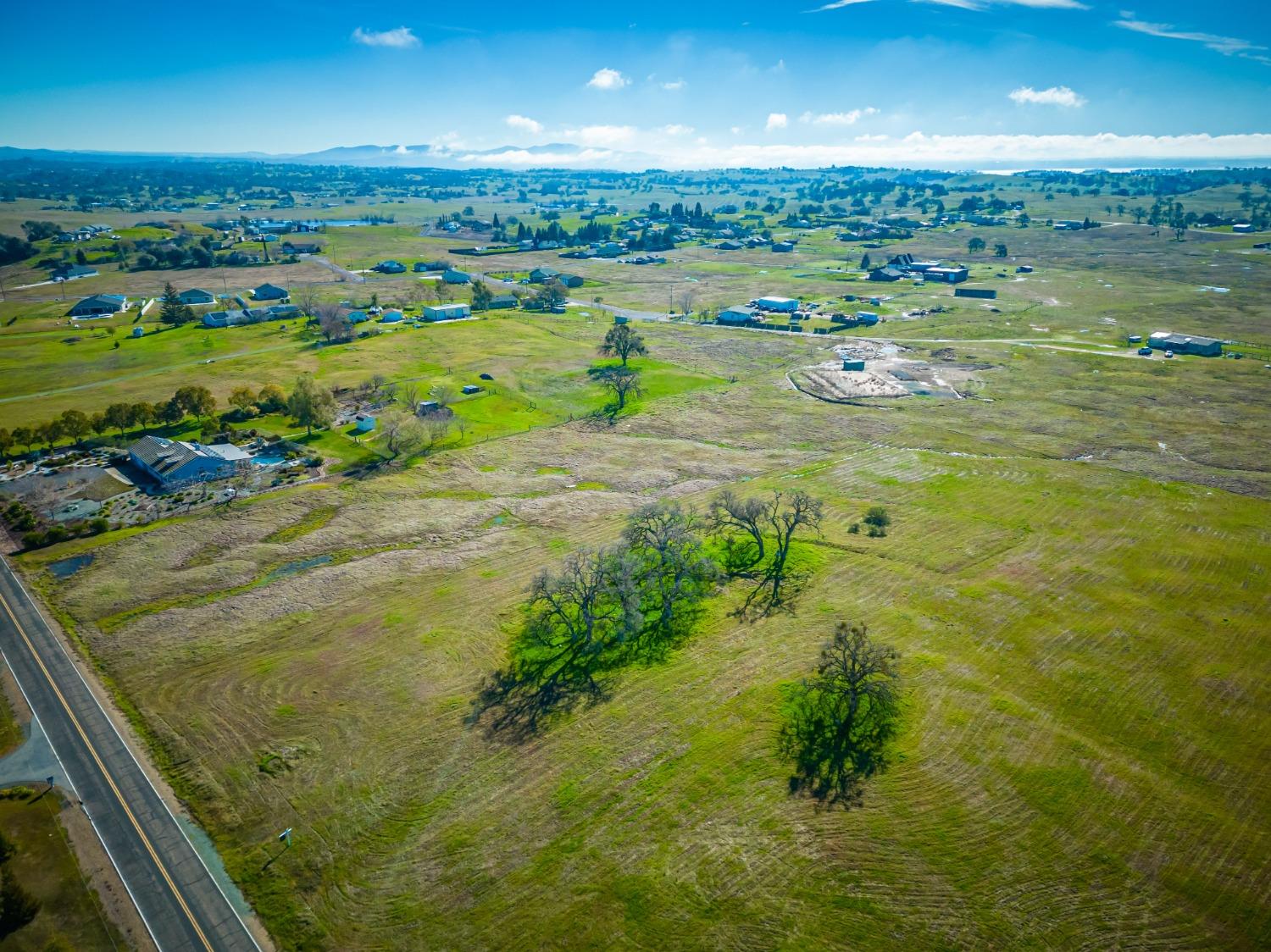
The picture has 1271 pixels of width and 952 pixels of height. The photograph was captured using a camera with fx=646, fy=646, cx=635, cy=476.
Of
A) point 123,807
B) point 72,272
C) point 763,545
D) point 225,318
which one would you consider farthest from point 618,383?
point 72,272

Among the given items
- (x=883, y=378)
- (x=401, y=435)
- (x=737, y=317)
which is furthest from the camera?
(x=737, y=317)

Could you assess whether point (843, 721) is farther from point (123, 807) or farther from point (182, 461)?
point (182, 461)

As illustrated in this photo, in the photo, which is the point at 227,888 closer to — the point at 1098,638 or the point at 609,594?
the point at 609,594

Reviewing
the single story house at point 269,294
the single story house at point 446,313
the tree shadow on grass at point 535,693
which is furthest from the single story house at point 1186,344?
the single story house at point 269,294

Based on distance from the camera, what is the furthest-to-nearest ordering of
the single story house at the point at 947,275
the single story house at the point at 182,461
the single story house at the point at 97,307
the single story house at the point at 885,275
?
the single story house at the point at 885,275 < the single story house at the point at 947,275 < the single story house at the point at 97,307 < the single story house at the point at 182,461

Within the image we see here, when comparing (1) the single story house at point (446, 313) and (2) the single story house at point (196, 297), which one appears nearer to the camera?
(1) the single story house at point (446, 313)

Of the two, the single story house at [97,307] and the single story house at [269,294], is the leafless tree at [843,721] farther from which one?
the single story house at [97,307]

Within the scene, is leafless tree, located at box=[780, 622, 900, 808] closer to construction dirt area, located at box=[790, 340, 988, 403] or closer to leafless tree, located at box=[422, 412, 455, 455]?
leafless tree, located at box=[422, 412, 455, 455]
